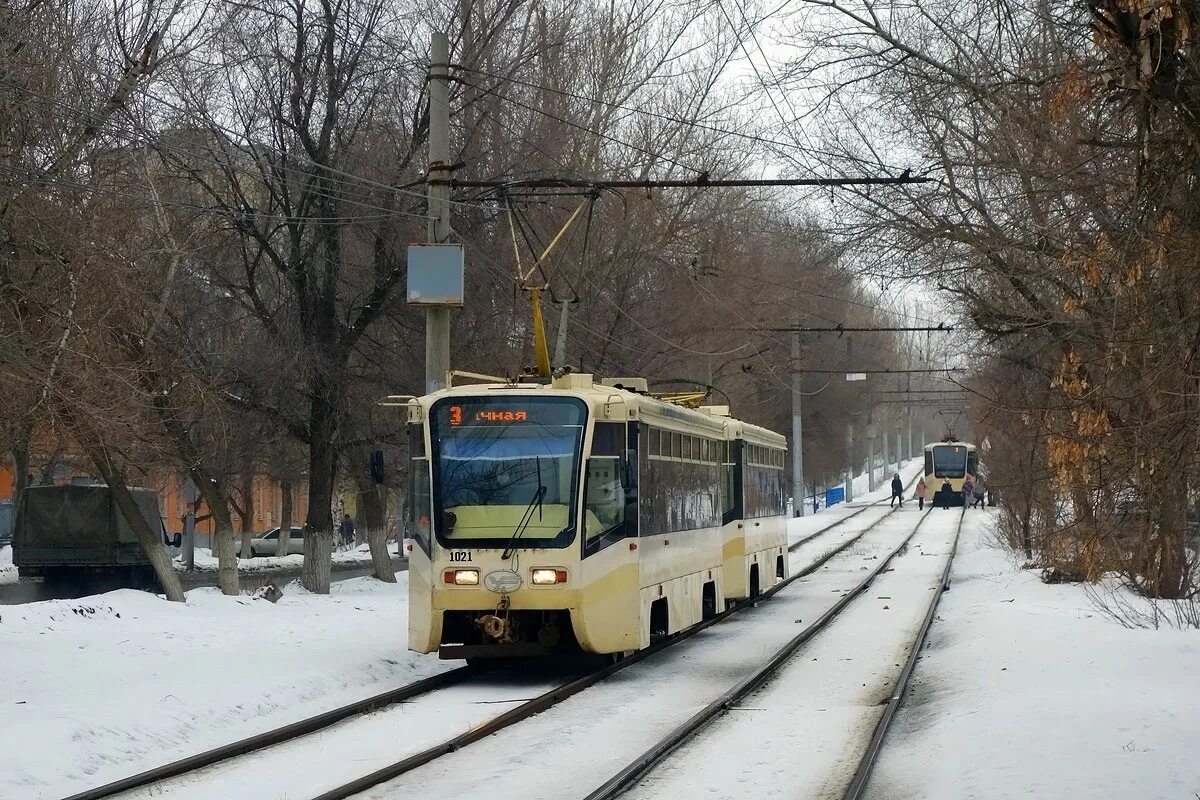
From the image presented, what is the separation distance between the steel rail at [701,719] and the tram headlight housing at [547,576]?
6.21ft

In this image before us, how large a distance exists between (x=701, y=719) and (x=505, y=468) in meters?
3.80

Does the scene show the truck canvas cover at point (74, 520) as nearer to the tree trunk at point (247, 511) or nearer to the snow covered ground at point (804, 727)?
the tree trunk at point (247, 511)

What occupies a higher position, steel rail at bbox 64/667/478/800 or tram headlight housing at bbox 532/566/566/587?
tram headlight housing at bbox 532/566/566/587

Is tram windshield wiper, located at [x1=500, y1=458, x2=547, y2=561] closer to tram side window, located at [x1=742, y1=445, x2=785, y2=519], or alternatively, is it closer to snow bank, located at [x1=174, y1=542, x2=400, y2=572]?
tram side window, located at [x1=742, y1=445, x2=785, y2=519]

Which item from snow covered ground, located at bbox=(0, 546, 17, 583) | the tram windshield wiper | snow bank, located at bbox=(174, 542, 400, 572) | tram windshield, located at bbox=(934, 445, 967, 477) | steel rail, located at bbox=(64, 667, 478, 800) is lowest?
snow bank, located at bbox=(174, 542, 400, 572)

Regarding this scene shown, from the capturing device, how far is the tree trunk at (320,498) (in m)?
27.0

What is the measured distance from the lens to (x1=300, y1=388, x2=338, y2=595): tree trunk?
27.0 m

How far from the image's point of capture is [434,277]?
19484 millimetres

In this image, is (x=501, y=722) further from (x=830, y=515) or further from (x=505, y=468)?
(x=830, y=515)

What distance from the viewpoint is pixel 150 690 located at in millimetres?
13117

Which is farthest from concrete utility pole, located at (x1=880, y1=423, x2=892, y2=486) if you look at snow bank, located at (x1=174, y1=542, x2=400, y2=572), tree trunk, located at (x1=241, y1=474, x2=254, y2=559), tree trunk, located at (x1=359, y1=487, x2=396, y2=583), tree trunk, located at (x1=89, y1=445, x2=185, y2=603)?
tree trunk, located at (x1=89, y1=445, x2=185, y2=603)

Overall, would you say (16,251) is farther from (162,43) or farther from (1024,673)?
(1024,673)

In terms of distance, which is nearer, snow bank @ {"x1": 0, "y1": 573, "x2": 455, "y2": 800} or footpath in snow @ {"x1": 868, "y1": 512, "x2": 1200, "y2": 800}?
footpath in snow @ {"x1": 868, "y1": 512, "x2": 1200, "y2": 800}

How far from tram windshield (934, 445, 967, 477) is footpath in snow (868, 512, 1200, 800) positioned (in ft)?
174
